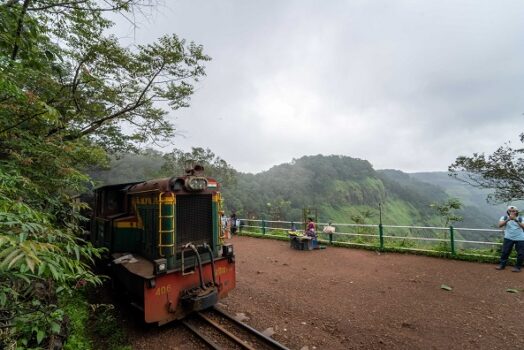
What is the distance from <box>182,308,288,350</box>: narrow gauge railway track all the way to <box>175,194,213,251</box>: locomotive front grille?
1363 millimetres

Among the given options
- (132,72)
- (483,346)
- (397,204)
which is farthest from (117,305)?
(397,204)

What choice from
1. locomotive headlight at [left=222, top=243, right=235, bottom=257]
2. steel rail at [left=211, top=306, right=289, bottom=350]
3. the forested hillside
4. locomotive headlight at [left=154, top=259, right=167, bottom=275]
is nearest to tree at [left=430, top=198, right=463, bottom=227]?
locomotive headlight at [left=222, top=243, right=235, bottom=257]

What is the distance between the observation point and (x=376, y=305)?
17.5 ft

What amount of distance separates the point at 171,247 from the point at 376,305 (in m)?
4.36

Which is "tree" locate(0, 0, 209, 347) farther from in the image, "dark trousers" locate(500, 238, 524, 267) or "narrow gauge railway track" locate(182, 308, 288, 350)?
"dark trousers" locate(500, 238, 524, 267)

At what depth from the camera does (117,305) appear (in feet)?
17.8

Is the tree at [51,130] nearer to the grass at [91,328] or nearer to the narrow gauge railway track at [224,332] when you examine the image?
the grass at [91,328]

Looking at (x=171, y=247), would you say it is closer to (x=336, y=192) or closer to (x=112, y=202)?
(x=112, y=202)

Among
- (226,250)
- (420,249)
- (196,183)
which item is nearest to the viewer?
(196,183)

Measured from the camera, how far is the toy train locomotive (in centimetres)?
422

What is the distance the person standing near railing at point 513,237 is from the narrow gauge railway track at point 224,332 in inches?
272

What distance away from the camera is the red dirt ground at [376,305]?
13.4 ft

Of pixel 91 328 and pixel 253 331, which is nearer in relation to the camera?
pixel 253 331

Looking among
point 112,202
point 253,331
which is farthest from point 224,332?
point 112,202
